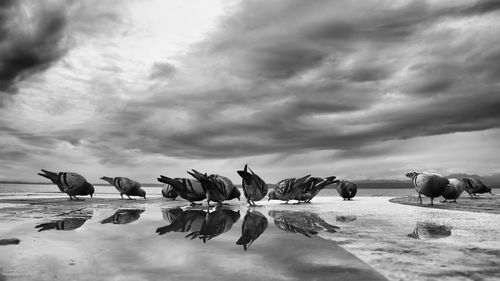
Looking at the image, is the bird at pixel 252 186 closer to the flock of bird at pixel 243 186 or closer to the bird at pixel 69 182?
the flock of bird at pixel 243 186

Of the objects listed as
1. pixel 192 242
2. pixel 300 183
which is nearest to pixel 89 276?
Result: pixel 192 242

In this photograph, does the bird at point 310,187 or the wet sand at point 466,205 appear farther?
the bird at point 310,187

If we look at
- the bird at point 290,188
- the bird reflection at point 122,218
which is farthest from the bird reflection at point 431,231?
the bird at point 290,188

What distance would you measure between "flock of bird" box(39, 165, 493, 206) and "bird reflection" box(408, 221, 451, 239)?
542 centimetres

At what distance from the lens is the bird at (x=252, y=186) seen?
10691 millimetres

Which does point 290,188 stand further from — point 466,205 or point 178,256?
point 178,256

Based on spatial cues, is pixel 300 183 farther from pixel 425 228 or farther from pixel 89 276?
pixel 89 276

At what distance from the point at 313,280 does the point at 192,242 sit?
1.92 meters

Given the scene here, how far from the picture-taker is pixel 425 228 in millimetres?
5270

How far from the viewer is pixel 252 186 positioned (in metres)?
11.1

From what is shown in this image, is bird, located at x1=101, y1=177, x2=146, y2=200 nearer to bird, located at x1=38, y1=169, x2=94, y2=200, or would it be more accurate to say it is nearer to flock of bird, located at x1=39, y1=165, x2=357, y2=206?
flock of bird, located at x1=39, y1=165, x2=357, y2=206

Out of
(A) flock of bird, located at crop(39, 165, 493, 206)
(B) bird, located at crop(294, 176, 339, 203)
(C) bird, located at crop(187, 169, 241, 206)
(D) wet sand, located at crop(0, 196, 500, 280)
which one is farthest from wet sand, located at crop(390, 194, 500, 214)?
(C) bird, located at crop(187, 169, 241, 206)

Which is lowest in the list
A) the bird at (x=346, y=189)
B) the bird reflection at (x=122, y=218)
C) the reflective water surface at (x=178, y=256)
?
the reflective water surface at (x=178, y=256)

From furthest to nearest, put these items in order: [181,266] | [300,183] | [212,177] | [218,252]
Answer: [300,183] < [212,177] < [218,252] < [181,266]
